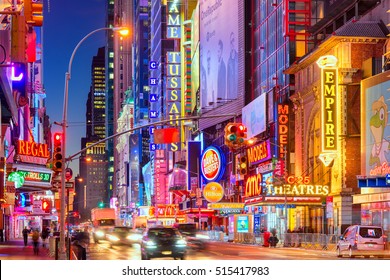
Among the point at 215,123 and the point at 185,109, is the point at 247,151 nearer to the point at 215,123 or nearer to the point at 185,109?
the point at 215,123

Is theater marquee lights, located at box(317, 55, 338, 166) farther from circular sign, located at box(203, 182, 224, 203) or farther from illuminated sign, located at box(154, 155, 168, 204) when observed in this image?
illuminated sign, located at box(154, 155, 168, 204)

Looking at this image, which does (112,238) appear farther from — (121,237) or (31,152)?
(31,152)

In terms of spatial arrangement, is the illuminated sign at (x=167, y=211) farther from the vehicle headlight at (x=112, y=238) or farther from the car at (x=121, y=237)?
the vehicle headlight at (x=112, y=238)

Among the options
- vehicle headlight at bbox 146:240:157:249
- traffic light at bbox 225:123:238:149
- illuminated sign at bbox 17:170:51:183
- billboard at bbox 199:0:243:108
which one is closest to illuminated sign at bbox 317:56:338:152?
illuminated sign at bbox 17:170:51:183

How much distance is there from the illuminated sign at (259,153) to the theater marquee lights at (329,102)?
2455 centimetres

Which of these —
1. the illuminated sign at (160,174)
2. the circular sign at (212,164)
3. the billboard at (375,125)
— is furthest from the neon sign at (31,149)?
the illuminated sign at (160,174)

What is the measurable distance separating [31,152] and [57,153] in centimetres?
4265

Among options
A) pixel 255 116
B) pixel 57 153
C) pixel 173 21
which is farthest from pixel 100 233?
pixel 173 21

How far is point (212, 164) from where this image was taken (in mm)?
134000

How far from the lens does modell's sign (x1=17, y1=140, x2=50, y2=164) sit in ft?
272

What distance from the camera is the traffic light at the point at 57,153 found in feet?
140

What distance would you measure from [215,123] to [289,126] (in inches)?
1755

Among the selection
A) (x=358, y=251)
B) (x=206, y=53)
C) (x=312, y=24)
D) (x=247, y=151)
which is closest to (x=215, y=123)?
(x=206, y=53)

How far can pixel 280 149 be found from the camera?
308 ft
